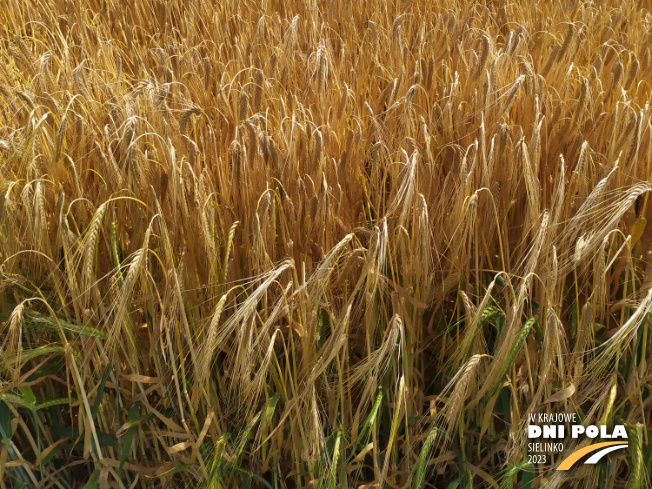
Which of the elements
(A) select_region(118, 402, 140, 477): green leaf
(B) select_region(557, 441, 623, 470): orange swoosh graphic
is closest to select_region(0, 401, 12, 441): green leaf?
(A) select_region(118, 402, 140, 477): green leaf

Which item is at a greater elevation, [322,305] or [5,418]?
[322,305]

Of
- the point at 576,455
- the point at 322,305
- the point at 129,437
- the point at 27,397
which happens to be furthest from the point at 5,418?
the point at 576,455

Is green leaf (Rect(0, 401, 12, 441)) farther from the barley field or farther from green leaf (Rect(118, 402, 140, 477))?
green leaf (Rect(118, 402, 140, 477))

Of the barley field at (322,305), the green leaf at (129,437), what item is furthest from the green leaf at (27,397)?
the green leaf at (129,437)

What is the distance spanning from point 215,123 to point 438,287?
0.60 m

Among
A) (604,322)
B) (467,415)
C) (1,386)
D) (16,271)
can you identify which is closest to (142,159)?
(16,271)

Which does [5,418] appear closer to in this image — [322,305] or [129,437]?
[129,437]

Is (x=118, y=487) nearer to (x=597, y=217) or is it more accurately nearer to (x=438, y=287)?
(x=438, y=287)

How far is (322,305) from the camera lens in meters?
0.84

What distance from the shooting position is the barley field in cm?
80

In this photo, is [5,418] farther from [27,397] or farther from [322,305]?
[322,305]

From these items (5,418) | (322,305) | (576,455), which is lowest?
(576,455)

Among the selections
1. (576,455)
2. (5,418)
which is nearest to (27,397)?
(5,418)

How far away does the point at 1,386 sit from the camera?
842 mm
